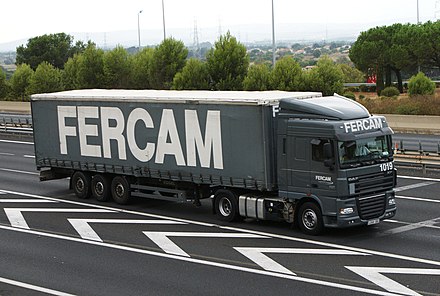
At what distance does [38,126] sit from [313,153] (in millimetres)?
10971

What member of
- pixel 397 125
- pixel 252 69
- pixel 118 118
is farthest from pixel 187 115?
pixel 252 69

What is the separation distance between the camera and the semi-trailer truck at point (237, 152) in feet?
60.6

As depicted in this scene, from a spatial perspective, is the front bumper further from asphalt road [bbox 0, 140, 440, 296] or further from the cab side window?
the cab side window

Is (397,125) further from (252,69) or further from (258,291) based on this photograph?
(258,291)

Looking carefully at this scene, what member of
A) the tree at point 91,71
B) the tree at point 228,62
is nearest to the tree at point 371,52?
the tree at point 228,62

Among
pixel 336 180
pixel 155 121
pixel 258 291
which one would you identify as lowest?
pixel 258 291

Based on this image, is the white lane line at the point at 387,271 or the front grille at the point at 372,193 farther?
the front grille at the point at 372,193

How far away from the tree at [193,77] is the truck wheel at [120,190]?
35.4 metres

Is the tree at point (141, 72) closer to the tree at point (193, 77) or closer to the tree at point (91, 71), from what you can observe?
the tree at point (91, 71)

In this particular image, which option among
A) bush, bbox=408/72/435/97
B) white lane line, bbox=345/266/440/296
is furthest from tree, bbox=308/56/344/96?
white lane line, bbox=345/266/440/296

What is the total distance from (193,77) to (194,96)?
37904 mm

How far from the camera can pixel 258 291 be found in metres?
14.1

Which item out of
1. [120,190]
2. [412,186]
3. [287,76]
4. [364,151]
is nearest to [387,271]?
[364,151]

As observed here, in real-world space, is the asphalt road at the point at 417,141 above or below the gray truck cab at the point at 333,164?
below
